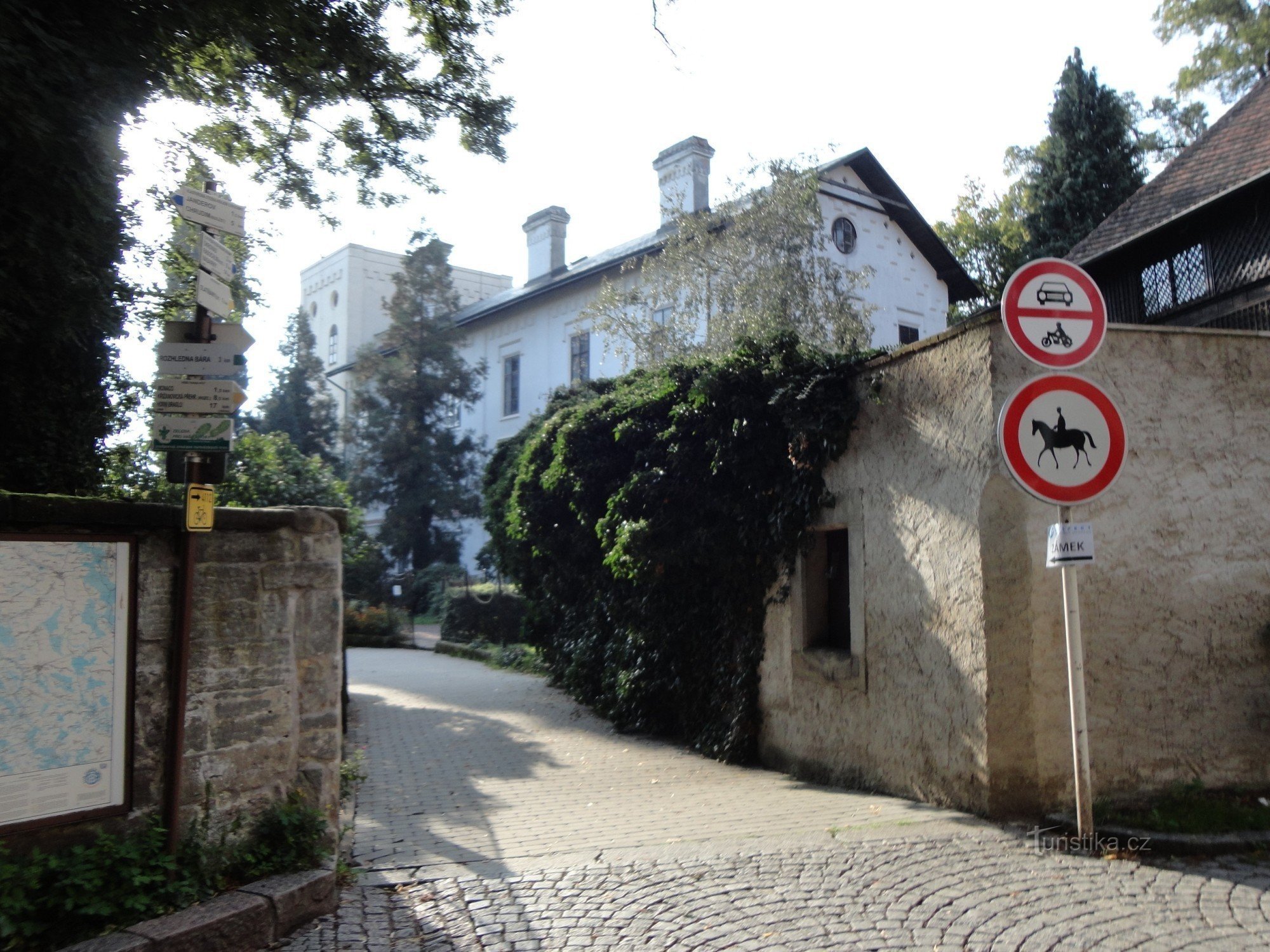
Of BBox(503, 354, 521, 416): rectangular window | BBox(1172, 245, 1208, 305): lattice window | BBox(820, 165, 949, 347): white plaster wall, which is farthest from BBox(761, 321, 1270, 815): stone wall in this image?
BBox(503, 354, 521, 416): rectangular window

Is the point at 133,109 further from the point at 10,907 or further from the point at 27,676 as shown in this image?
the point at 10,907

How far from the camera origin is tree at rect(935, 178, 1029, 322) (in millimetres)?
34094

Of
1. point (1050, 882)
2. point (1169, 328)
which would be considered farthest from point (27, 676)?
point (1169, 328)

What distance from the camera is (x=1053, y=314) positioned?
576 cm

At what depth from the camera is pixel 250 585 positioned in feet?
16.2

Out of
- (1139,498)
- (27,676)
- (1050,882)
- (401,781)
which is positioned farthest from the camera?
(401,781)

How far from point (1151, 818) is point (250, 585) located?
5.11 m

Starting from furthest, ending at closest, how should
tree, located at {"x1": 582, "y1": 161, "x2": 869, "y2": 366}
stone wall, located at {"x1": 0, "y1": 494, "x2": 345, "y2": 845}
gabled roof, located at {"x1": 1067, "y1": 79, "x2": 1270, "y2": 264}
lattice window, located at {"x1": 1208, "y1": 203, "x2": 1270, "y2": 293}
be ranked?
tree, located at {"x1": 582, "y1": 161, "x2": 869, "y2": 366} < gabled roof, located at {"x1": 1067, "y1": 79, "x2": 1270, "y2": 264} < lattice window, located at {"x1": 1208, "y1": 203, "x2": 1270, "y2": 293} < stone wall, located at {"x1": 0, "y1": 494, "x2": 345, "y2": 845}

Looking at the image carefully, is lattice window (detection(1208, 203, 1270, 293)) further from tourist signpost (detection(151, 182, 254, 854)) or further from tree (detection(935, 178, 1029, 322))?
tree (detection(935, 178, 1029, 322))

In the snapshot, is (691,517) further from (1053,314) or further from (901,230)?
(901,230)

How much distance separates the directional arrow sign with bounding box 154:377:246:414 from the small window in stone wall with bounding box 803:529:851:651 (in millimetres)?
4850

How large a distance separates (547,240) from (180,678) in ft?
106

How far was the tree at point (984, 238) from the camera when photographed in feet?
112

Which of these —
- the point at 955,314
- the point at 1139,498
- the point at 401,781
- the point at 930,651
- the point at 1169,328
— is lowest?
the point at 401,781
